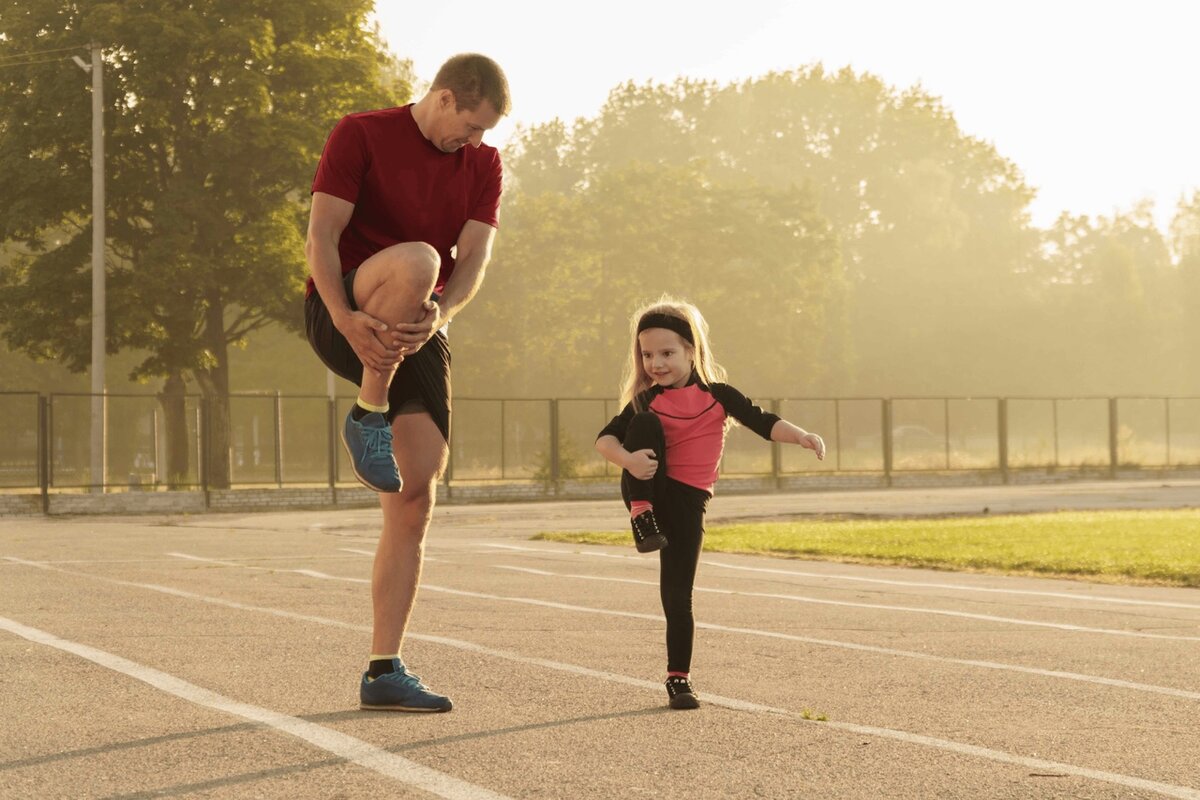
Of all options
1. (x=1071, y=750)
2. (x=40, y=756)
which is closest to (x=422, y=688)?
(x=40, y=756)

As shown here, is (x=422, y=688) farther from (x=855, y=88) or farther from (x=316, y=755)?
(x=855, y=88)

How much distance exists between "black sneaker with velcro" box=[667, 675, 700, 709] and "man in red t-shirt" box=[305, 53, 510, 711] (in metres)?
0.80

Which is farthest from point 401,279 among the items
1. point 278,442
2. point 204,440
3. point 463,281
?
point 278,442

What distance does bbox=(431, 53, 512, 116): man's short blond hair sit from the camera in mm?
5242

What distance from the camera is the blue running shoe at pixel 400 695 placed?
18.0 feet

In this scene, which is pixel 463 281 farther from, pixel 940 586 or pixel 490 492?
pixel 490 492

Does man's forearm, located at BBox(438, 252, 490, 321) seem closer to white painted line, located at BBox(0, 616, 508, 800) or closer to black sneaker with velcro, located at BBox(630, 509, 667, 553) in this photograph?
black sneaker with velcro, located at BBox(630, 509, 667, 553)

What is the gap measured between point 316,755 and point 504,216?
69158 millimetres

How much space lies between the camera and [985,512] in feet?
87.1

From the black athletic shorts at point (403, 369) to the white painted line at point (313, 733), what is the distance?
3.43 ft

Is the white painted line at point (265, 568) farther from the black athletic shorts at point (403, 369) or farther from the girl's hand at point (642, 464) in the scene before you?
the black athletic shorts at point (403, 369)

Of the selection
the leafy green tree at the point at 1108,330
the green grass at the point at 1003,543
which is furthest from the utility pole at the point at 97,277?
the leafy green tree at the point at 1108,330

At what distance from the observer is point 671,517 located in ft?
19.7

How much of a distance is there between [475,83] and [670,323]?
4.25ft
